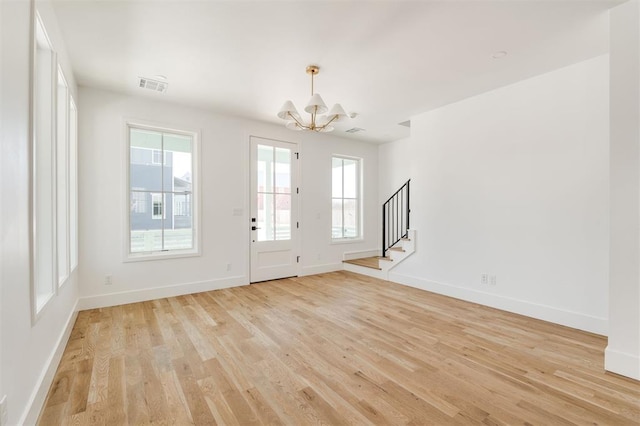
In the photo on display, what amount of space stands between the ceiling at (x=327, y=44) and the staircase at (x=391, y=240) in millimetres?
2569

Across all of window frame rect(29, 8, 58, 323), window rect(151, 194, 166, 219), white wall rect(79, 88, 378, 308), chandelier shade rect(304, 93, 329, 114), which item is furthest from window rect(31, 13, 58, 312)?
chandelier shade rect(304, 93, 329, 114)

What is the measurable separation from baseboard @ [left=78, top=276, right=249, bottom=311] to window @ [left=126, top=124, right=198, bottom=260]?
1.60 ft

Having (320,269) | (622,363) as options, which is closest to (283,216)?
(320,269)

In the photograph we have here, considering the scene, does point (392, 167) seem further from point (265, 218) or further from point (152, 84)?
point (152, 84)

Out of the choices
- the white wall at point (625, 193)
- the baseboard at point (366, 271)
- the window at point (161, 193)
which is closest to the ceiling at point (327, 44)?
the white wall at point (625, 193)

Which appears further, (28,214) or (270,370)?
(270,370)

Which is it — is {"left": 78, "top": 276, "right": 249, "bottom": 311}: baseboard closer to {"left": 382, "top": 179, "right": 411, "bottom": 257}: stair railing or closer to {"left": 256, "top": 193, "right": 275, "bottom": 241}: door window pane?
{"left": 256, "top": 193, "right": 275, "bottom": 241}: door window pane

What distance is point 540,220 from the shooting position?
3443mm

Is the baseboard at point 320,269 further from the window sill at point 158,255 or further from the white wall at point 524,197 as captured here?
the window sill at point 158,255

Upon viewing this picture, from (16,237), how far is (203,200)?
10.1 ft

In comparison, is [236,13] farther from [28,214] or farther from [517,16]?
[517,16]

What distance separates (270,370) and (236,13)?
9.52ft

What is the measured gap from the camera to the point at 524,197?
3.58m

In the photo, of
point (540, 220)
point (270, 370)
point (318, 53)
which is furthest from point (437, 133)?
point (270, 370)
